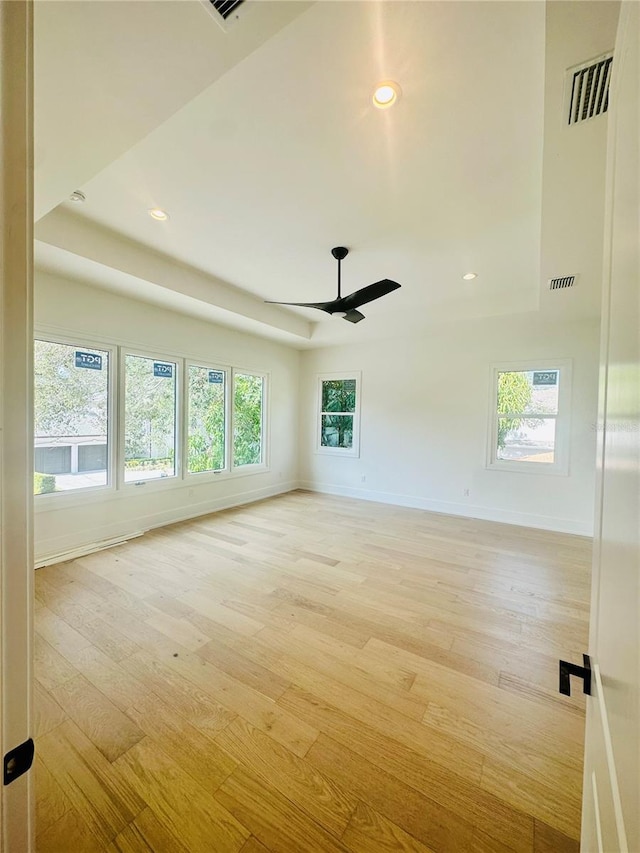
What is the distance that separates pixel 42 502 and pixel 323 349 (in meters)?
4.76

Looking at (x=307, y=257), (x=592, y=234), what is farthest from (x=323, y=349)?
(x=592, y=234)

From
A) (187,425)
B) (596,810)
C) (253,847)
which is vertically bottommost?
(253,847)

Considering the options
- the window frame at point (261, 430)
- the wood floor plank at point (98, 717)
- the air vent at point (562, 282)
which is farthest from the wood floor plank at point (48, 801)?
the air vent at point (562, 282)

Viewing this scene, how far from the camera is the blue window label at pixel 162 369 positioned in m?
4.23

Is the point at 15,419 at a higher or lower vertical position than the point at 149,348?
lower

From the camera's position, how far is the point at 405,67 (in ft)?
4.89

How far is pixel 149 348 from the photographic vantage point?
161 inches

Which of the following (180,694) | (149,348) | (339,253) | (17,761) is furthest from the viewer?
(149,348)

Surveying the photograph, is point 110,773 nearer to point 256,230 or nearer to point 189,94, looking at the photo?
point 189,94

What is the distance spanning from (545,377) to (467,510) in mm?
2173

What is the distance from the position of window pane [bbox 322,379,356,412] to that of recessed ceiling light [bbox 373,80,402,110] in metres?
4.45

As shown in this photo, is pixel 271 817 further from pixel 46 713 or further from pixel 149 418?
pixel 149 418

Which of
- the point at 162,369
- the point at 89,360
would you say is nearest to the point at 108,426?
the point at 89,360

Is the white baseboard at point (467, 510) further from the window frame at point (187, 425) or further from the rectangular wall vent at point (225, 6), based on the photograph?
the rectangular wall vent at point (225, 6)
